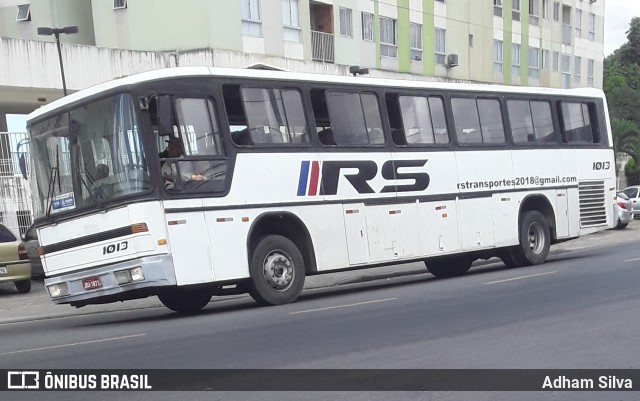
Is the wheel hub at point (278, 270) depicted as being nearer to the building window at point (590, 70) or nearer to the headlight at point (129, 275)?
the headlight at point (129, 275)

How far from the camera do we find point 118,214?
1229cm

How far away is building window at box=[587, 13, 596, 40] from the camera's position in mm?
58875

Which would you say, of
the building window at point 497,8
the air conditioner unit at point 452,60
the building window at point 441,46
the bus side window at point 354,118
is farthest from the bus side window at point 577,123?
the building window at point 497,8

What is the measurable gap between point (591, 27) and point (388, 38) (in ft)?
84.0

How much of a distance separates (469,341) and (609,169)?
1328 centimetres

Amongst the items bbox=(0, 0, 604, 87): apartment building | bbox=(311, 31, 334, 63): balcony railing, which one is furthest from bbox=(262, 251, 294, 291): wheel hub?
bbox=(311, 31, 334, 63): balcony railing

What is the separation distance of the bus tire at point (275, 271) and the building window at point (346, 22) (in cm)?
2360

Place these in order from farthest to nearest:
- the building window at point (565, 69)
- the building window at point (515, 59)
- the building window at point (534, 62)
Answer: the building window at point (565, 69) < the building window at point (534, 62) < the building window at point (515, 59)

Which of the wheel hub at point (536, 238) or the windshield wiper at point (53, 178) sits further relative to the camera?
the wheel hub at point (536, 238)

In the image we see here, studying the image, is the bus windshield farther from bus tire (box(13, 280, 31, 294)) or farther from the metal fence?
the metal fence

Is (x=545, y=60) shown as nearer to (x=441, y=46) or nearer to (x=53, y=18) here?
(x=441, y=46)

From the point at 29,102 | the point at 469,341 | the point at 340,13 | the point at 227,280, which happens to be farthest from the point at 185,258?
the point at 340,13

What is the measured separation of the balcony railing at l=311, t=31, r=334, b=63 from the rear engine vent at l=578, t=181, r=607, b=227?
1639cm

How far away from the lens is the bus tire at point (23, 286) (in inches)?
784
